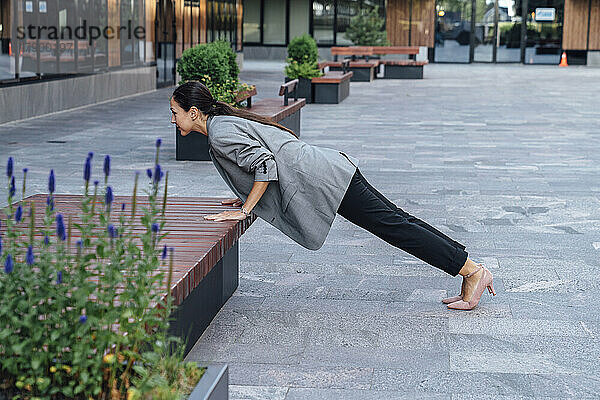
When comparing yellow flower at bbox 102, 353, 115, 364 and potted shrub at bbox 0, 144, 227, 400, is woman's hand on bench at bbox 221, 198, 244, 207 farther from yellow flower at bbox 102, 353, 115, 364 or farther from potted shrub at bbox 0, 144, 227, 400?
yellow flower at bbox 102, 353, 115, 364

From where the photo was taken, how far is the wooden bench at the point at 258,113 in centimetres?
1054

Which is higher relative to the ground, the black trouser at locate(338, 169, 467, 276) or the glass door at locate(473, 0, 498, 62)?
the glass door at locate(473, 0, 498, 62)

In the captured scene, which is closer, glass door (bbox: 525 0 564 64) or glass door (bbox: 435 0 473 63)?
glass door (bbox: 525 0 564 64)

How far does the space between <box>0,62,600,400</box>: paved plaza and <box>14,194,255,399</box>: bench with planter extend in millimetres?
108

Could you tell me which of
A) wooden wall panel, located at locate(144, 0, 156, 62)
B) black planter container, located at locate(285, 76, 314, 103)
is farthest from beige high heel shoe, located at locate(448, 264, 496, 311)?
wooden wall panel, located at locate(144, 0, 156, 62)

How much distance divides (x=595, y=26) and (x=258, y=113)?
104 ft

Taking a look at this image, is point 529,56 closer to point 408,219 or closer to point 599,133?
point 599,133

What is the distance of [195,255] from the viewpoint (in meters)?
4.25

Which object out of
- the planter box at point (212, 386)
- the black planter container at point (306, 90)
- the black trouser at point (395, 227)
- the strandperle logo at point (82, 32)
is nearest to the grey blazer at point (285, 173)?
the black trouser at point (395, 227)

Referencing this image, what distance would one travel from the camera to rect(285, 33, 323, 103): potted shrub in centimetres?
1892

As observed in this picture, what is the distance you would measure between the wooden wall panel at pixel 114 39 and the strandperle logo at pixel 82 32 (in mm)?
84

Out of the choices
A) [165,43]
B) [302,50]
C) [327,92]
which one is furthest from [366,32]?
[302,50]

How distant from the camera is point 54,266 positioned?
116 inches

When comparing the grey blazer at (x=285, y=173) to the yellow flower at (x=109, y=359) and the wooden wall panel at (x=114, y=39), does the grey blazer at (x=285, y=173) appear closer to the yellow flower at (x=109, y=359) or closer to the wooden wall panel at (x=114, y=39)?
the yellow flower at (x=109, y=359)
